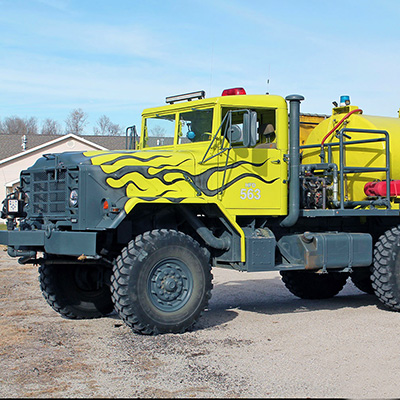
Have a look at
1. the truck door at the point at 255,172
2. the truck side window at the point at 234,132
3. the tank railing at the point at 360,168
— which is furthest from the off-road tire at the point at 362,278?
the truck side window at the point at 234,132

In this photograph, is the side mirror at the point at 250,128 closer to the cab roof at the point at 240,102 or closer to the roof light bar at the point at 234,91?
the cab roof at the point at 240,102

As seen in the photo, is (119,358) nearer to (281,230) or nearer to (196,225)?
(196,225)

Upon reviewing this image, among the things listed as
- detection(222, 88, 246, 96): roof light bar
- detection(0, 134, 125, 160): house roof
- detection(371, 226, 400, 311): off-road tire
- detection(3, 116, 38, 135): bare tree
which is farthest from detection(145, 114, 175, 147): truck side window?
detection(3, 116, 38, 135): bare tree

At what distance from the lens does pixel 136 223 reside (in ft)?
26.7

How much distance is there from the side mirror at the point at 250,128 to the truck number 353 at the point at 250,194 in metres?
0.71

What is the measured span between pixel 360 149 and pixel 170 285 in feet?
12.6

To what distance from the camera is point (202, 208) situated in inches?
325

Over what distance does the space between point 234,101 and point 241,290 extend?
416 centimetres

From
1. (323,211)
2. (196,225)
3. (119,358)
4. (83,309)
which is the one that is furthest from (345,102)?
(119,358)

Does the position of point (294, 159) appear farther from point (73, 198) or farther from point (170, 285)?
point (73, 198)

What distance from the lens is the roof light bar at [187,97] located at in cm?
894

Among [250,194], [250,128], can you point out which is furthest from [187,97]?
[250,194]

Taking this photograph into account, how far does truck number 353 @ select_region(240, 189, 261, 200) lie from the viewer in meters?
8.54

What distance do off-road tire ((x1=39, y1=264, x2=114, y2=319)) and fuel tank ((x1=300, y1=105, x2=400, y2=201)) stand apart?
3.72 metres
